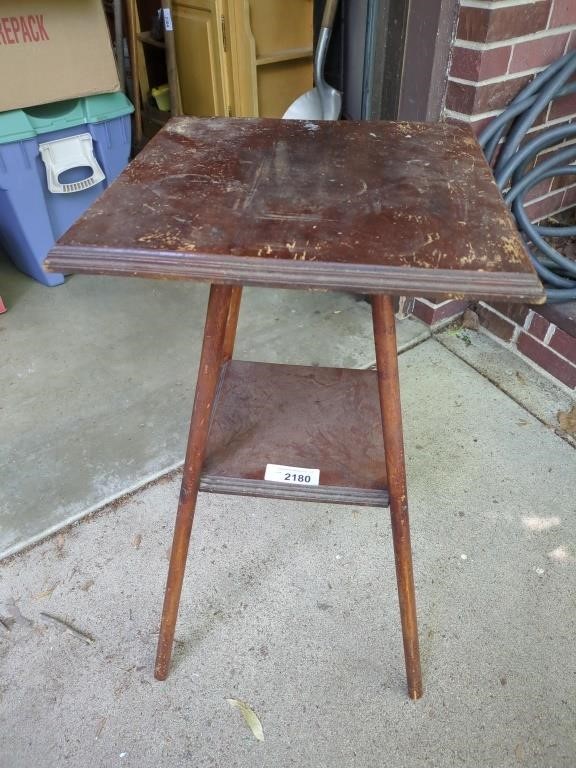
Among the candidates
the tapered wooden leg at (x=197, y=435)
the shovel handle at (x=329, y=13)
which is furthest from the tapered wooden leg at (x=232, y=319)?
the shovel handle at (x=329, y=13)

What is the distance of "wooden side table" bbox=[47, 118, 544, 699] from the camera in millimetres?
694

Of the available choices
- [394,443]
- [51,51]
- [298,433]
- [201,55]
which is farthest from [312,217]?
[201,55]

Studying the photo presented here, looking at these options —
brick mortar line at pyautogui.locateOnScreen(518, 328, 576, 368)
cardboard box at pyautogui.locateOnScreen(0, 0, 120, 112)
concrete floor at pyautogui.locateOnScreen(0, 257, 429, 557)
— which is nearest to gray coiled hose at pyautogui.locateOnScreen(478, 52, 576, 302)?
brick mortar line at pyautogui.locateOnScreen(518, 328, 576, 368)

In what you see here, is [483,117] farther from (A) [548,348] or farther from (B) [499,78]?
(A) [548,348]

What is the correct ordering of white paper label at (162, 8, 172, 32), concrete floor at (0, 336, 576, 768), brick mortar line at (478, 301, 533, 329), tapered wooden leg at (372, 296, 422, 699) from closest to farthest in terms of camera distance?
tapered wooden leg at (372, 296, 422, 699) → concrete floor at (0, 336, 576, 768) → brick mortar line at (478, 301, 533, 329) → white paper label at (162, 8, 172, 32)

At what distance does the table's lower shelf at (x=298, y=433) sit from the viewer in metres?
1.00

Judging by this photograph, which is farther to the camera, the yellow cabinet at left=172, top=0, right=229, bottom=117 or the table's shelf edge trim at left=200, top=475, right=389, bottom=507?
the yellow cabinet at left=172, top=0, right=229, bottom=117

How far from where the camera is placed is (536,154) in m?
1.82

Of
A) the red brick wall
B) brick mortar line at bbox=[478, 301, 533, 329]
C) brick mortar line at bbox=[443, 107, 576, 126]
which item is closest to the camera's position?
the red brick wall

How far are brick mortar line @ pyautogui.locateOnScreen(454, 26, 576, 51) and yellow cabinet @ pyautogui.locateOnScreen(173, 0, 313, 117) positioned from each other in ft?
4.01

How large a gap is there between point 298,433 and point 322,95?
5.33 ft

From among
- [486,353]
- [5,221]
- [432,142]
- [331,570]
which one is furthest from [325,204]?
[5,221]

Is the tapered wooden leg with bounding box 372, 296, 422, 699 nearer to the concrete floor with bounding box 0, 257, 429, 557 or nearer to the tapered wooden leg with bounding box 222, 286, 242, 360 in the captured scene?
the tapered wooden leg with bounding box 222, 286, 242, 360

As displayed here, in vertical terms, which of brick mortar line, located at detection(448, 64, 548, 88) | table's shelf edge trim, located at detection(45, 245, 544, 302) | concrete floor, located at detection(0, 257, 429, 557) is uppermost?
table's shelf edge trim, located at detection(45, 245, 544, 302)
